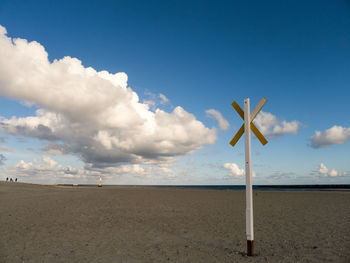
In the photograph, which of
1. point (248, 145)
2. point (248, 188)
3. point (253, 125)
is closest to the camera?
point (248, 188)

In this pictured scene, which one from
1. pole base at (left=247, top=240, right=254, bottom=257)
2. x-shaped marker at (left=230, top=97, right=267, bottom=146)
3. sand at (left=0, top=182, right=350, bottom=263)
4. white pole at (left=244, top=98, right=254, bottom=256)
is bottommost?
sand at (left=0, top=182, right=350, bottom=263)

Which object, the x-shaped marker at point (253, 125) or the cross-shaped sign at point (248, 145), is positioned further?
the x-shaped marker at point (253, 125)

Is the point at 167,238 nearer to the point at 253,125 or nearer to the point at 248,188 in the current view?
the point at 248,188

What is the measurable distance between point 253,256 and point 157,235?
3298 millimetres

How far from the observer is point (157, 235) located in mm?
7734

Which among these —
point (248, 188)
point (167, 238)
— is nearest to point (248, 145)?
point (248, 188)

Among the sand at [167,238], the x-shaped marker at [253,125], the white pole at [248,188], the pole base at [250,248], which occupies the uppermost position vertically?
the x-shaped marker at [253,125]

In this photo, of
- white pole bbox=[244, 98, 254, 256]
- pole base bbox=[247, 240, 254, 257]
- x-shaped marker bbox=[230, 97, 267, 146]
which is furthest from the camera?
x-shaped marker bbox=[230, 97, 267, 146]

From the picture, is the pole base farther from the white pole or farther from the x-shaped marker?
the x-shaped marker

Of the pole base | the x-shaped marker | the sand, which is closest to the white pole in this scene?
the pole base

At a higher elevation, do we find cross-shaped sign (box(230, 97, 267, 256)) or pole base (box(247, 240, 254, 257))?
cross-shaped sign (box(230, 97, 267, 256))

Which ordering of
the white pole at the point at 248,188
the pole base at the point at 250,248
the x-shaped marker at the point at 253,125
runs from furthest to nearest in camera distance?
the x-shaped marker at the point at 253,125
the pole base at the point at 250,248
the white pole at the point at 248,188

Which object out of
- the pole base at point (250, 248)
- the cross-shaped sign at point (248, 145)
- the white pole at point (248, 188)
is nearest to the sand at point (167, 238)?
the pole base at point (250, 248)

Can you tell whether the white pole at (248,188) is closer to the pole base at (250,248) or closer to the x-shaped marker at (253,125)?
the pole base at (250,248)
